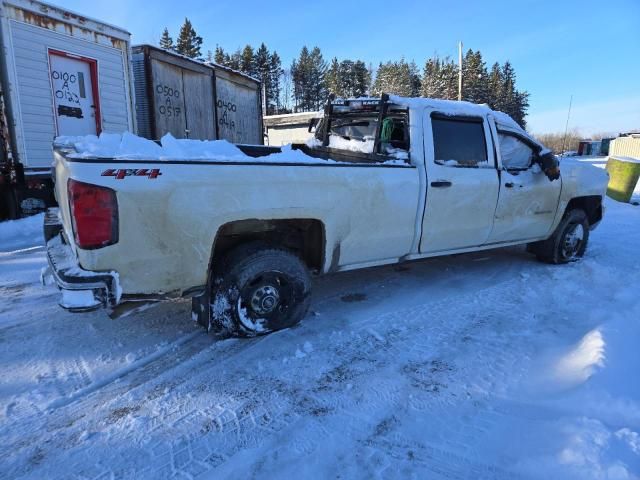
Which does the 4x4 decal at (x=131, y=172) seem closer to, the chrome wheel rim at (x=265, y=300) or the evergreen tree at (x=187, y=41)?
the chrome wheel rim at (x=265, y=300)

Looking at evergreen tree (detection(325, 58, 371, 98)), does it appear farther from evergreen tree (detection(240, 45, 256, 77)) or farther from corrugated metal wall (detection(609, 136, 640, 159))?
corrugated metal wall (detection(609, 136, 640, 159))

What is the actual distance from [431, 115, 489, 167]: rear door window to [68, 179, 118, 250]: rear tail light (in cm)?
285

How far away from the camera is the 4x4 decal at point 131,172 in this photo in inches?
100

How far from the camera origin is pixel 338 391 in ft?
9.08

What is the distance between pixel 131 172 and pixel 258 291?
49.5 inches

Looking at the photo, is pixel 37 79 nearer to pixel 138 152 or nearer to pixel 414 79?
pixel 138 152

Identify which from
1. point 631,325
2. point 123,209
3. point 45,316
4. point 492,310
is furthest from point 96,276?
point 631,325

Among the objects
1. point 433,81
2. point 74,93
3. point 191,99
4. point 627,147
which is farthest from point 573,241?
point 433,81

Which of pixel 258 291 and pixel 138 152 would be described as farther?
pixel 258 291

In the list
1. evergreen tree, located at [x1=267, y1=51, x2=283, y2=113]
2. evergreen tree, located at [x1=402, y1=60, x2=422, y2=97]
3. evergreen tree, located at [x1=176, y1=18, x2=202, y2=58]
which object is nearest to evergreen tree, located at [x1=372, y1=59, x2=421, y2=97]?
evergreen tree, located at [x1=402, y1=60, x2=422, y2=97]

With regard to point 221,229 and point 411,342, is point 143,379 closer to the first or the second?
point 221,229

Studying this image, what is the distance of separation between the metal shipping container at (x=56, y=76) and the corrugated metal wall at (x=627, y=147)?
1619 inches

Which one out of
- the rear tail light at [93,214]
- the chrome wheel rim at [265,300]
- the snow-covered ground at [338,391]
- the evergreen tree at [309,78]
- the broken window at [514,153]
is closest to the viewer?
the snow-covered ground at [338,391]

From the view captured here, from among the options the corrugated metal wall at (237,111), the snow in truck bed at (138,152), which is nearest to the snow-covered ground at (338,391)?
the snow in truck bed at (138,152)
